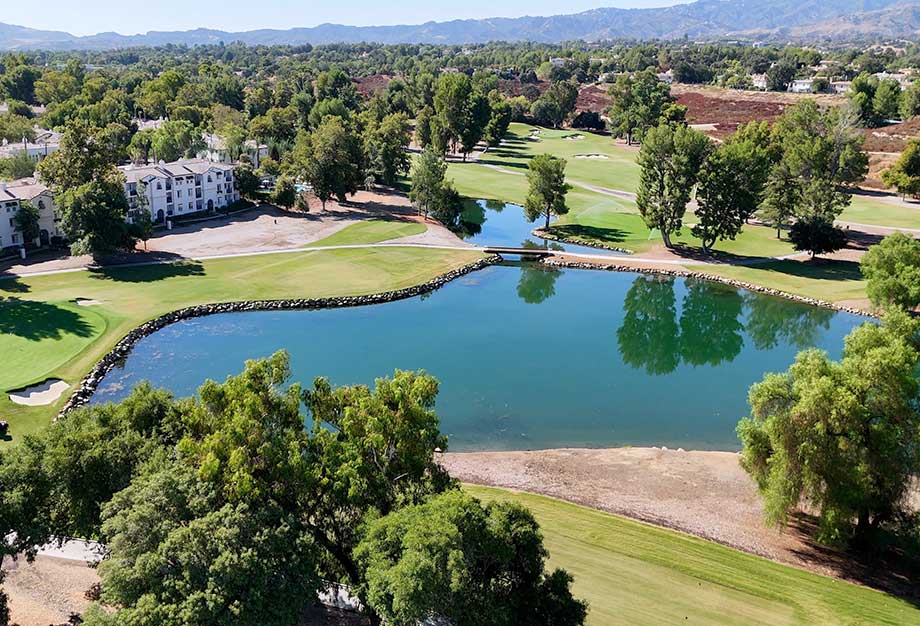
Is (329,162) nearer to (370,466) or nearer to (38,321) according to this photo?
(38,321)

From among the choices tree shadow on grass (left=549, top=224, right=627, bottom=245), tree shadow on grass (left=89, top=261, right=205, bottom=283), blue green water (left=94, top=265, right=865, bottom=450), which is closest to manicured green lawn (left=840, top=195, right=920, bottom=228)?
tree shadow on grass (left=549, top=224, right=627, bottom=245)

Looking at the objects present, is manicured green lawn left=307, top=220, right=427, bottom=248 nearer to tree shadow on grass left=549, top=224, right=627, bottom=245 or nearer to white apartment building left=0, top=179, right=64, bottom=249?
tree shadow on grass left=549, top=224, right=627, bottom=245

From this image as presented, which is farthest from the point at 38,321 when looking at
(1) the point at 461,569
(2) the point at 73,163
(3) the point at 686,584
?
(3) the point at 686,584

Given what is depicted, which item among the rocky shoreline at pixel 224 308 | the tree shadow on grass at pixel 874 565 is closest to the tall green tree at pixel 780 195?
the rocky shoreline at pixel 224 308

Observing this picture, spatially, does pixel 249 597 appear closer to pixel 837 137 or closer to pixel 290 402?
pixel 290 402

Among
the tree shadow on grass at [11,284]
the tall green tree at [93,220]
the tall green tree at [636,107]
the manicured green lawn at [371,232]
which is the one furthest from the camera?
the tall green tree at [636,107]

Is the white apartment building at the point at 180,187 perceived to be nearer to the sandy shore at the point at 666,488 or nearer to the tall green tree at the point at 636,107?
the sandy shore at the point at 666,488

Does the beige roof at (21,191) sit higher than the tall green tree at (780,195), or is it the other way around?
the tall green tree at (780,195)
